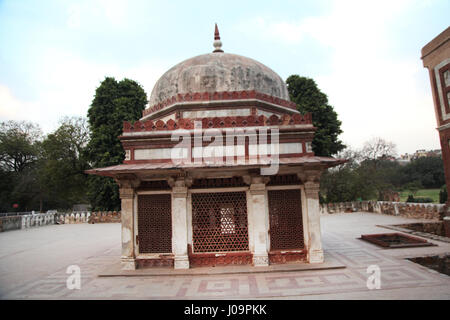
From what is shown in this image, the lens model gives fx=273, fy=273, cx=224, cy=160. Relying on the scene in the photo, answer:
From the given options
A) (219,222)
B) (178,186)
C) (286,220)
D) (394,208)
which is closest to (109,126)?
(178,186)

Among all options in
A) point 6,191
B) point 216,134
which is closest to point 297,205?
point 216,134

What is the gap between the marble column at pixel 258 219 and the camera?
787 centimetres

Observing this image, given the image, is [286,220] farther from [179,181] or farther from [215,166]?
[179,181]

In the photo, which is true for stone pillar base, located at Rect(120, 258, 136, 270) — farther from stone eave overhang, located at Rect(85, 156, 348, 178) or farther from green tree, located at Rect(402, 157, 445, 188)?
green tree, located at Rect(402, 157, 445, 188)

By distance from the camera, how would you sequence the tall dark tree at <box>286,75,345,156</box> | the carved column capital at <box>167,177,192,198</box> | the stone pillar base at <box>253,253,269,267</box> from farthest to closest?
the tall dark tree at <box>286,75,345,156</box>, the carved column capital at <box>167,177,192,198</box>, the stone pillar base at <box>253,253,269,267</box>

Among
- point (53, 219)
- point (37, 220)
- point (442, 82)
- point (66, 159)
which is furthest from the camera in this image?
point (66, 159)

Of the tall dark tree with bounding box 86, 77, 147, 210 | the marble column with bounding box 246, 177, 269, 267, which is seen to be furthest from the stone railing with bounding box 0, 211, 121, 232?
the marble column with bounding box 246, 177, 269, 267

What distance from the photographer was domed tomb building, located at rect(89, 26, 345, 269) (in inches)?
314

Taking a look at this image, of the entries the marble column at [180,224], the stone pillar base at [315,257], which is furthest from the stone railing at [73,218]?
the stone pillar base at [315,257]

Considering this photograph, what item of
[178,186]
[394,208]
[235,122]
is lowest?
[394,208]

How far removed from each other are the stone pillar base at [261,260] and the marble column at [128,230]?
3534 mm

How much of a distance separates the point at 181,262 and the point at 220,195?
87.8 inches

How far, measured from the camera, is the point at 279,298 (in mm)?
5840

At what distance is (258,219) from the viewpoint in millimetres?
7957
